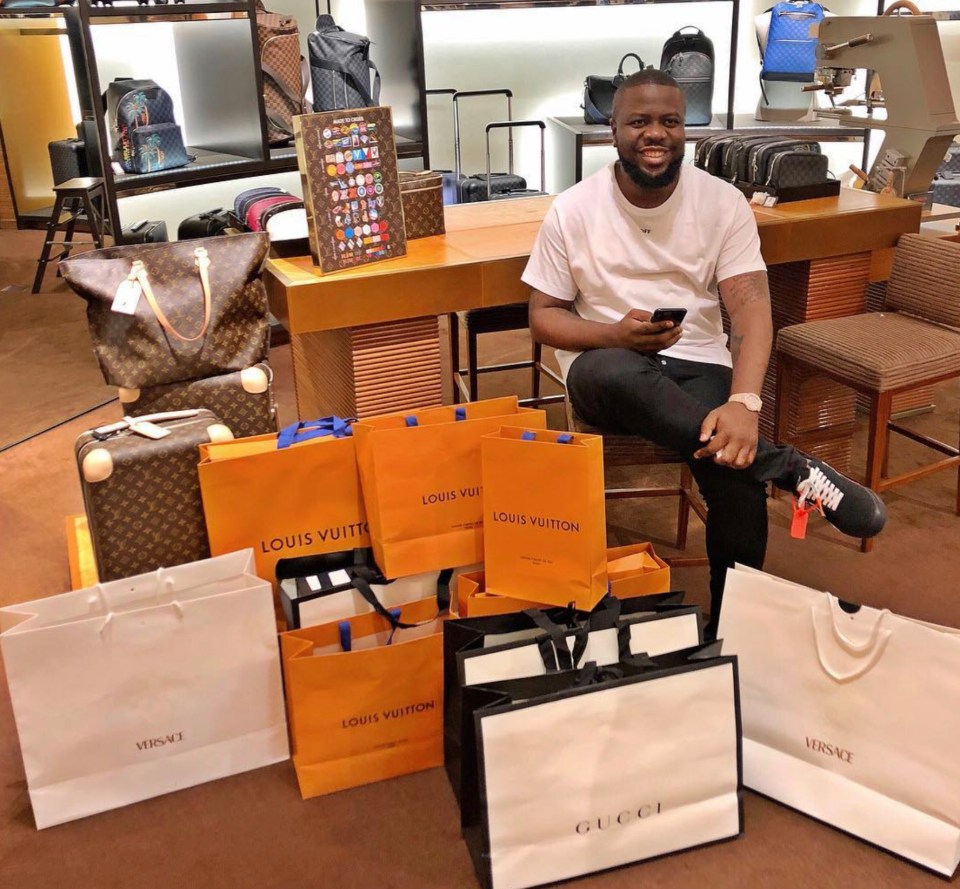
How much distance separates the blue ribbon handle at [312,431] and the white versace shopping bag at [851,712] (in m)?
0.85

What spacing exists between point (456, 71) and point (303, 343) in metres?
3.01

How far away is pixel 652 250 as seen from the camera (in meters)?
2.43

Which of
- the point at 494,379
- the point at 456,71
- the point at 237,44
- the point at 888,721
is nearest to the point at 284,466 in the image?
the point at 888,721

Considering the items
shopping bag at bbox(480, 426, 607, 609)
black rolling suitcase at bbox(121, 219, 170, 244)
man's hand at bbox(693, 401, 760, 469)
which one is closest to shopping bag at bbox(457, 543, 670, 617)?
shopping bag at bbox(480, 426, 607, 609)

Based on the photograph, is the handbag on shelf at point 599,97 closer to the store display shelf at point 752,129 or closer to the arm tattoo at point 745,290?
the store display shelf at point 752,129

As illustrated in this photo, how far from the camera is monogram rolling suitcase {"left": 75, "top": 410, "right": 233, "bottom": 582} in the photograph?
2102 millimetres

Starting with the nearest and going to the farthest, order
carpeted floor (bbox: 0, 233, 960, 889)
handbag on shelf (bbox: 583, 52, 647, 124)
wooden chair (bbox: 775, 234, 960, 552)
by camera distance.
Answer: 1. carpeted floor (bbox: 0, 233, 960, 889)
2. wooden chair (bbox: 775, 234, 960, 552)
3. handbag on shelf (bbox: 583, 52, 647, 124)

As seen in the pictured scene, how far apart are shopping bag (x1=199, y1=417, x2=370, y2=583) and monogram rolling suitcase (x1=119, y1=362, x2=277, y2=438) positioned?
1.09 ft

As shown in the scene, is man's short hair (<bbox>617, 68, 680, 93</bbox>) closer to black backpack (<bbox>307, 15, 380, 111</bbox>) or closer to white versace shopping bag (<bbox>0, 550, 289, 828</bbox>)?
white versace shopping bag (<bbox>0, 550, 289, 828</bbox>)

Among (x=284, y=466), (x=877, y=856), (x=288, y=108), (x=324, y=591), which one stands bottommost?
(x=877, y=856)

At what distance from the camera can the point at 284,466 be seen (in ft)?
6.86

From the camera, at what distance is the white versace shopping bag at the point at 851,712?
169 centimetres

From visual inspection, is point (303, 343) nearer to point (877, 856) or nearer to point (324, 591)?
point (324, 591)

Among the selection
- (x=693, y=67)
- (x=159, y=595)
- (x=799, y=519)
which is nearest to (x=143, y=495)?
(x=159, y=595)
